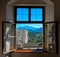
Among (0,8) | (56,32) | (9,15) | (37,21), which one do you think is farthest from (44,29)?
(0,8)

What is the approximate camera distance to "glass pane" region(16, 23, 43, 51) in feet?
27.7

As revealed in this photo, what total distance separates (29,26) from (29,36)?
1.54ft

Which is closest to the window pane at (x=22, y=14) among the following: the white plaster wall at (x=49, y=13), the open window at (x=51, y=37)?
the white plaster wall at (x=49, y=13)

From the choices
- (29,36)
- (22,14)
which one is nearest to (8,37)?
(29,36)

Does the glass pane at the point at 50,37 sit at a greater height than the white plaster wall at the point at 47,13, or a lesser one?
lesser

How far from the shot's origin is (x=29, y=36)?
849 centimetres

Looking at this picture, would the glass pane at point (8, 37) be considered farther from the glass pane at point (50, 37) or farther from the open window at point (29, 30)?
the glass pane at point (50, 37)

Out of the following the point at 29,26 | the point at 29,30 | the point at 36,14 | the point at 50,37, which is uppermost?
the point at 36,14

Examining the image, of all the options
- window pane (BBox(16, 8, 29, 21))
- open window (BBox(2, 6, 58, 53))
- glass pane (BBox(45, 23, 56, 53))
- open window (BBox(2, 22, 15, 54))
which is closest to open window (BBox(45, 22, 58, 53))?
glass pane (BBox(45, 23, 56, 53))

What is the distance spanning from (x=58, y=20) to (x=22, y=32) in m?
1.99

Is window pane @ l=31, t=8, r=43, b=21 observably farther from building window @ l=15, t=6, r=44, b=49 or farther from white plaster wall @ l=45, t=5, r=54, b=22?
white plaster wall @ l=45, t=5, r=54, b=22

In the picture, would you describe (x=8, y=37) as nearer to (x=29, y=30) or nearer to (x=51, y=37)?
(x=29, y=30)

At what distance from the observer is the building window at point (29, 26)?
8.41 m

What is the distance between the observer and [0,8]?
7379 millimetres
